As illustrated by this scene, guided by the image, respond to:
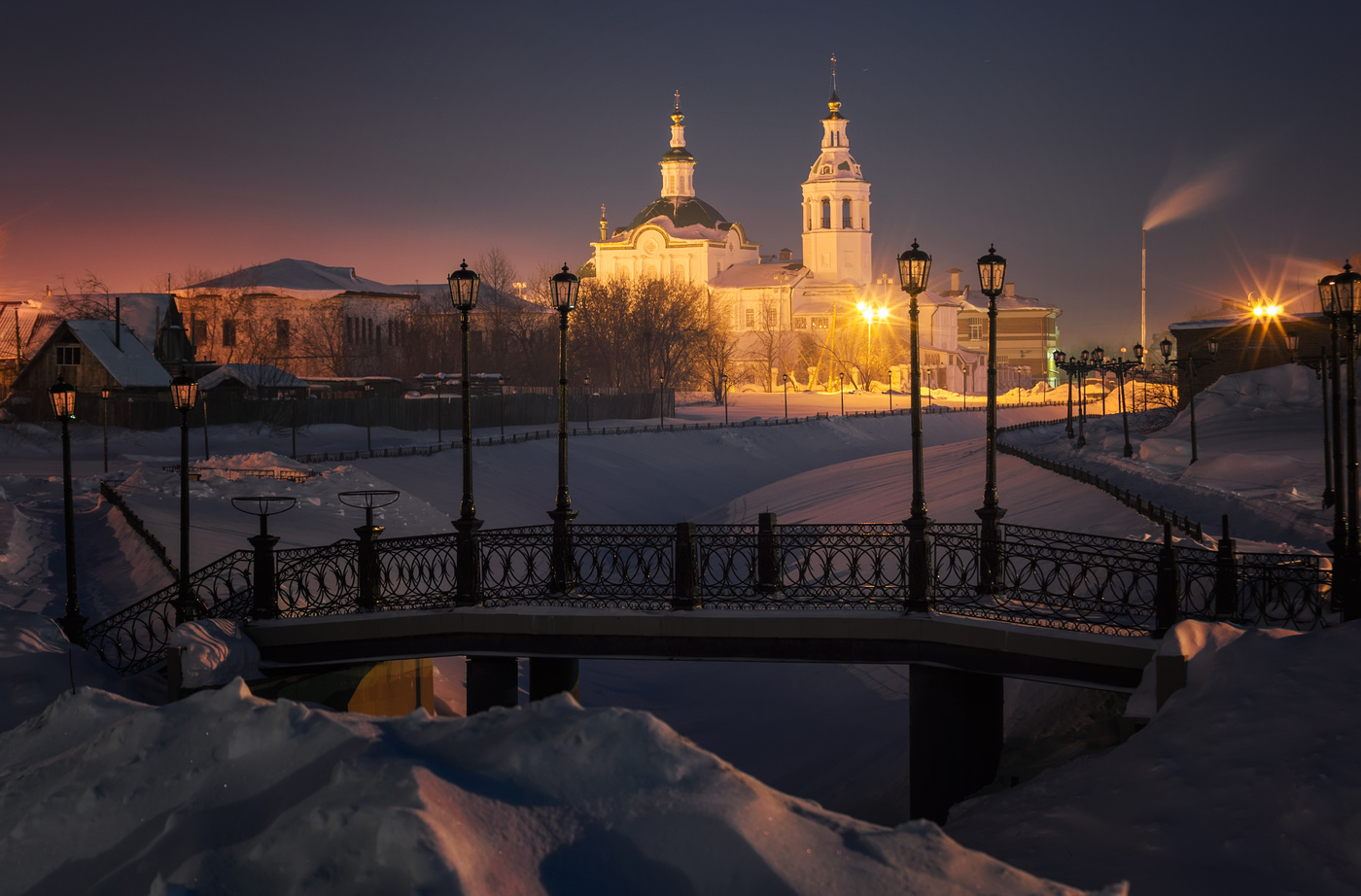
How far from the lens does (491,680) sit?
15.0 metres

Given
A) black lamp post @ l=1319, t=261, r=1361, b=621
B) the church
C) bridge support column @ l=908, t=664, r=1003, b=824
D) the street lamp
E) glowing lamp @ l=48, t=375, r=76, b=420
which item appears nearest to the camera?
black lamp post @ l=1319, t=261, r=1361, b=621

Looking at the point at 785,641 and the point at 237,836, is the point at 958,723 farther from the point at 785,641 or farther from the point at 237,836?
the point at 237,836

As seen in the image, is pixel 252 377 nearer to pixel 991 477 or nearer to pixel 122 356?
pixel 122 356

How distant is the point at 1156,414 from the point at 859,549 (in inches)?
1659

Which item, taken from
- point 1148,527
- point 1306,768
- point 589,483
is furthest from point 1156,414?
point 1306,768

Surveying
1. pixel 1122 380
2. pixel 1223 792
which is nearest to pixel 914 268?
pixel 1223 792

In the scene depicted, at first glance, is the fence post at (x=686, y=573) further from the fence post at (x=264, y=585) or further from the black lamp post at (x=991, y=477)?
the fence post at (x=264, y=585)

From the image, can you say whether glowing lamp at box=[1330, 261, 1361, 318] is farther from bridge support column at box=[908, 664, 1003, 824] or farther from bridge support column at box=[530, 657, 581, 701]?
bridge support column at box=[530, 657, 581, 701]

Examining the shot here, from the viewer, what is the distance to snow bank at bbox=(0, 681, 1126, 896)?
570 cm

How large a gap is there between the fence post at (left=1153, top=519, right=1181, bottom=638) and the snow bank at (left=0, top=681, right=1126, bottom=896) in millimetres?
6721

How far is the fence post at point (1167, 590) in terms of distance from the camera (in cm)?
1195

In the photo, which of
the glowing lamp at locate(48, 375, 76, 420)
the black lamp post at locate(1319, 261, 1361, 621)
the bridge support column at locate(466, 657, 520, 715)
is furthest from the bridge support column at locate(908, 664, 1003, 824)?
the glowing lamp at locate(48, 375, 76, 420)

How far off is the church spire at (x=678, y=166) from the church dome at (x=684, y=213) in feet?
3.12

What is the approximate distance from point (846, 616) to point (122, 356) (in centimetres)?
4615
